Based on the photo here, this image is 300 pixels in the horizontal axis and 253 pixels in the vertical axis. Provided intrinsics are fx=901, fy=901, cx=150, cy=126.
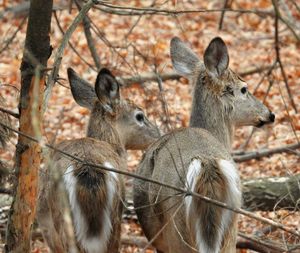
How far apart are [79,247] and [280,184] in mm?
3469

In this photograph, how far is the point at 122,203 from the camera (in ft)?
23.0

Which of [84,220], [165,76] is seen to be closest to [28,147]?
[84,220]

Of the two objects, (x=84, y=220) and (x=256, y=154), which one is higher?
(x=256, y=154)

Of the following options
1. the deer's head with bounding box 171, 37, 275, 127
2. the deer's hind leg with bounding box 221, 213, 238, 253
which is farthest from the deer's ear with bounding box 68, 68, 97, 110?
the deer's hind leg with bounding box 221, 213, 238, 253

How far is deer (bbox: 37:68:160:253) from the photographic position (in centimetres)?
670

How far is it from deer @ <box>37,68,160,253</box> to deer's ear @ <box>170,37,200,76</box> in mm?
760

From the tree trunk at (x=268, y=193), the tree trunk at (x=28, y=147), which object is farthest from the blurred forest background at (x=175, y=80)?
the tree trunk at (x=28, y=147)

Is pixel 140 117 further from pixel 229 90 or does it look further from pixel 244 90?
pixel 244 90

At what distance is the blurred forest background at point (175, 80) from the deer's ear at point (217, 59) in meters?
0.37

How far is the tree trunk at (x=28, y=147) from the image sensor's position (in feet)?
21.6

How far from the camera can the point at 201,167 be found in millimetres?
6625

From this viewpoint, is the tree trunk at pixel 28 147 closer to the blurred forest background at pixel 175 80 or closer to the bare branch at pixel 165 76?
the blurred forest background at pixel 175 80

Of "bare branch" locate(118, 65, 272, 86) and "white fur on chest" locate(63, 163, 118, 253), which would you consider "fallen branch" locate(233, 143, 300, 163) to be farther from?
"white fur on chest" locate(63, 163, 118, 253)

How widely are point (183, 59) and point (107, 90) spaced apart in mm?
953
